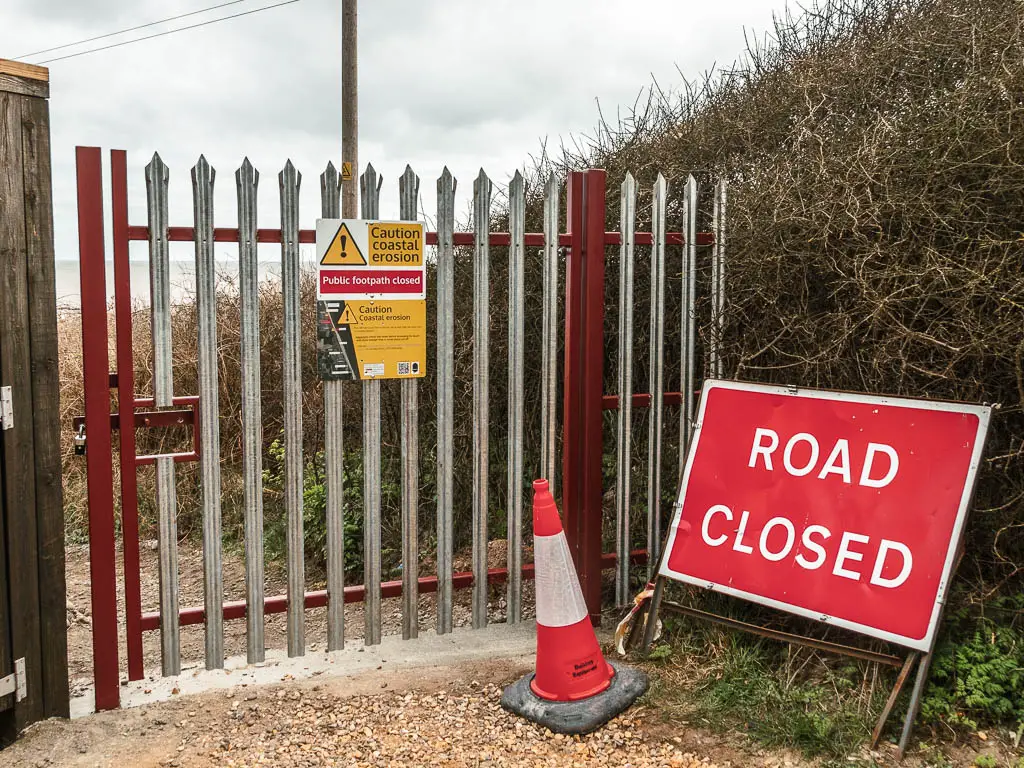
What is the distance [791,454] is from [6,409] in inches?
125

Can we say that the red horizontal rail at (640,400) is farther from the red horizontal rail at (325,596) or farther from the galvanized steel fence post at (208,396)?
the galvanized steel fence post at (208,396)

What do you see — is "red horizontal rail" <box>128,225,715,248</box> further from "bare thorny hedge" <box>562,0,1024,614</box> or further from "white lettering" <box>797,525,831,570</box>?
"white lettering" <box>797,525,831,570</box>

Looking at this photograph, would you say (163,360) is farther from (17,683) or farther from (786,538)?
(786,538)

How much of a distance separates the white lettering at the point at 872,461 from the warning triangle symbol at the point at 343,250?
7.64 feet

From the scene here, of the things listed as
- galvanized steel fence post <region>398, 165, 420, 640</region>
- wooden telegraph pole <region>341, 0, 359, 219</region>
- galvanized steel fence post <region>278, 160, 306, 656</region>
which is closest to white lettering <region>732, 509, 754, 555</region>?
galvanized steel fence post <region>398, 165, 420, 640</region>

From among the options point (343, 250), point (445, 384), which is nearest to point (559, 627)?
point (445, 384)

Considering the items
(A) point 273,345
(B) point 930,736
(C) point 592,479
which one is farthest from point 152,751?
(A) point 273,345

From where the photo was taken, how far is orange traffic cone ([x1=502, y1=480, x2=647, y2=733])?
3.50 metres

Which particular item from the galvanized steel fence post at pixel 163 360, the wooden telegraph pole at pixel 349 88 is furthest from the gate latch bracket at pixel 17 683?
the wooden telegraph pole at pixel 349 88

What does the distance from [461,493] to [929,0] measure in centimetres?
481

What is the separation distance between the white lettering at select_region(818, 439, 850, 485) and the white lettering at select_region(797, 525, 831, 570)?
217 millimetres

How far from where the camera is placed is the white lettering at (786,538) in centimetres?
367

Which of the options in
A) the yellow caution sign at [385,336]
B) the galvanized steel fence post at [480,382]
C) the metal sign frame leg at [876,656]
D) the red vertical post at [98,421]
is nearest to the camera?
the metal sign frame leg at [876,656]

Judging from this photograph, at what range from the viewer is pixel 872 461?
11.6 feet
